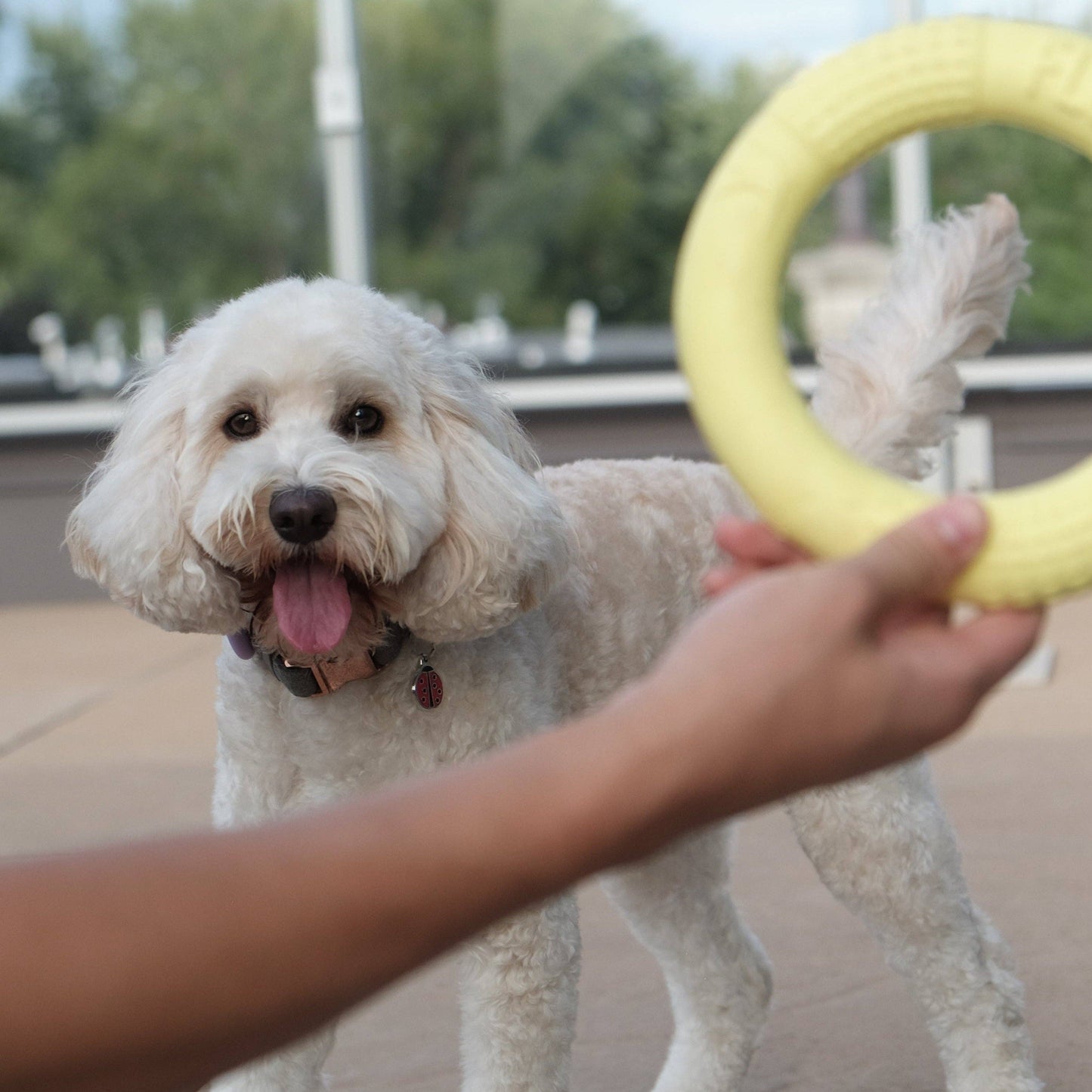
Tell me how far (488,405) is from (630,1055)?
1.41m

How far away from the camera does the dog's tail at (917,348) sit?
8.58 feet

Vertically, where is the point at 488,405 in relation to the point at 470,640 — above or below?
above

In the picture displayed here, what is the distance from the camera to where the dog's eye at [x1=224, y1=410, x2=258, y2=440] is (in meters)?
2.44

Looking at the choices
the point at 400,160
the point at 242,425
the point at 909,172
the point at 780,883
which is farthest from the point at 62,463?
the point at 242,425

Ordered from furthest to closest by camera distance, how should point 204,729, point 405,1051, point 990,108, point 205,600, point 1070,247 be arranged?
point 1070,247 → point 204,729 → point 405,1051 → point 205,600 → point 990,108

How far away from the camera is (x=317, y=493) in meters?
2.23

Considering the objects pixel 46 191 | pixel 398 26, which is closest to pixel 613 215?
pixel 398 26

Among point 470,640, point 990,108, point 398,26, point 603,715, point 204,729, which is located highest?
point 398,26

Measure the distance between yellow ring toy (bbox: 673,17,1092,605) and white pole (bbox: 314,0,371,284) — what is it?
782cm

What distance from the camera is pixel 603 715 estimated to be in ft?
3.46

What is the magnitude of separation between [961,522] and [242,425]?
1.45m

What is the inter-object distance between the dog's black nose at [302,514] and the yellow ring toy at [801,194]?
0.89m

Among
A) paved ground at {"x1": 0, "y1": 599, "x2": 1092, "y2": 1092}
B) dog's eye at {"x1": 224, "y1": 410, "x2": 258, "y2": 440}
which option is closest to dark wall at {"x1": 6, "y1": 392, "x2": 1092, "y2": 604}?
paved ground at {"x1": 0, "y1": 599, "x2": 1092, "y2": 1092}

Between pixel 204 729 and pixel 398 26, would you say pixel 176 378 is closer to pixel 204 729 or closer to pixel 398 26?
pixel 204 729
